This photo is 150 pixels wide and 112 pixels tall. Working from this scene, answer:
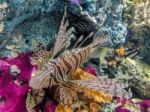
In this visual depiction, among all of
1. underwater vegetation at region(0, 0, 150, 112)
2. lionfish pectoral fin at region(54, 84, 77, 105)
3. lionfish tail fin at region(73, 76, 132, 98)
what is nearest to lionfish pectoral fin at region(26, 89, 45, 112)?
underwater vegetation at region(0, 0, 150, 112)

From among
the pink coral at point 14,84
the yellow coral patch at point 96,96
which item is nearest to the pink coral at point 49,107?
the pink coral at point 14,84

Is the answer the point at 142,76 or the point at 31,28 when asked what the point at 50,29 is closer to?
the point at 31,28

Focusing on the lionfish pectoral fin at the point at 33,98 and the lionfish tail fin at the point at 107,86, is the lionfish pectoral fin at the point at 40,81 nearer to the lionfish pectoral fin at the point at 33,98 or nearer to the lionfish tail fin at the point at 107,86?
the lionfish pectoral fin at the point at 33,98

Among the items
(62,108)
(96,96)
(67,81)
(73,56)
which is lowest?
(62,108)

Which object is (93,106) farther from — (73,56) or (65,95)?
(73,56)

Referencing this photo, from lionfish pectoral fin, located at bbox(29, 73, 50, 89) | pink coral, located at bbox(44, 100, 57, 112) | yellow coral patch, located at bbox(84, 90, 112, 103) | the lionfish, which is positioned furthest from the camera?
yellow coral patch, located at bbox(84, 90, 112, 103)

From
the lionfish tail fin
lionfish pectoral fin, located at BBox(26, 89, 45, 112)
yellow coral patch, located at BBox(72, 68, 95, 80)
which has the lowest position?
lionfish pectoral fin, located at BBox(26, 89, 45, 112)

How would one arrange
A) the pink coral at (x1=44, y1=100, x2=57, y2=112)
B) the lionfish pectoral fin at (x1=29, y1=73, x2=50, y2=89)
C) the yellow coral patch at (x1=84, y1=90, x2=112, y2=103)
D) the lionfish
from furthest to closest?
the yellow coral patch at (x1=84, y1=90, x2=112, y2=103) → the pink coral at (x1=44, y1=100, x2=57, y2=112) → the lionfish → the lionfish pectoral fin at (x1=29, y1=73, x2=50, y2=89)

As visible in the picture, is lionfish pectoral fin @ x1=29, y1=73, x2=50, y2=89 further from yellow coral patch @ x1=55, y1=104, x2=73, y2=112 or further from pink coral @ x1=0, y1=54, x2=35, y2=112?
yellow coral patch @ x1=55, y1=104, x2=73, y2=112

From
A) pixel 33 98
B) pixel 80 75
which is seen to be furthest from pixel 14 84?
pixel 80 75
